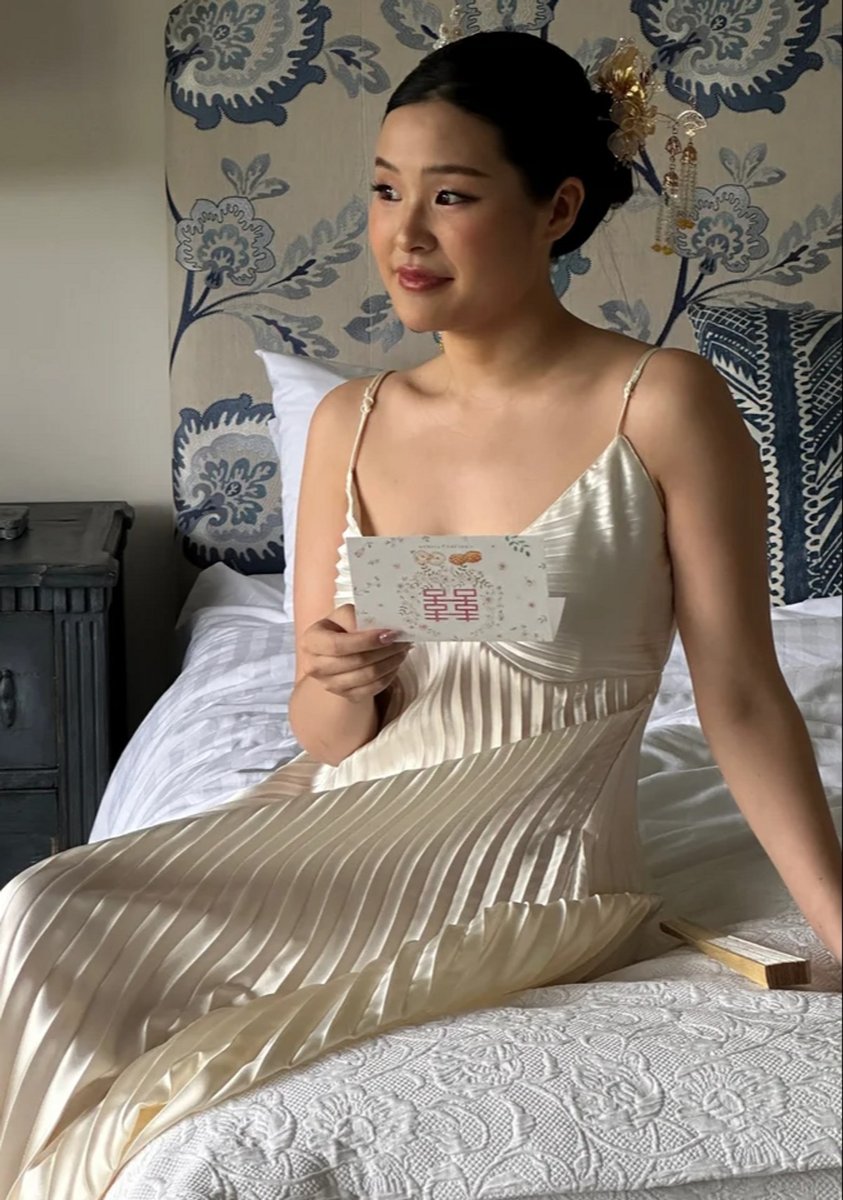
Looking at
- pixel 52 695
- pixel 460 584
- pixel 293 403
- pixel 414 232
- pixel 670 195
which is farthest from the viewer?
pixel 293 403

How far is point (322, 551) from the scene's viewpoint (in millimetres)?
1138

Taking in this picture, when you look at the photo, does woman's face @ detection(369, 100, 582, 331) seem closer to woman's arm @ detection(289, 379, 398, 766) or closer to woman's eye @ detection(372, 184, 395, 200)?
woman's eye @ detection(372, 184, 395, 200)

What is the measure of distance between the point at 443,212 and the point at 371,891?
0.41m

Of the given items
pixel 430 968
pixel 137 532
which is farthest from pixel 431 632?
pixel 137 532

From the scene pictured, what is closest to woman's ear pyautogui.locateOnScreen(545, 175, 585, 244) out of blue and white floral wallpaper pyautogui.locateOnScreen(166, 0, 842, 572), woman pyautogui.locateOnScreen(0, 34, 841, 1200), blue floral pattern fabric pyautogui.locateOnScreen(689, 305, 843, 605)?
woman pyautogui.locateOnScreen(0, 34, 841, 1200)

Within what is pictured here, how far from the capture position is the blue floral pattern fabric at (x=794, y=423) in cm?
156

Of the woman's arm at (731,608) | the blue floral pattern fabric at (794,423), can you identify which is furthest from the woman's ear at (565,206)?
the blue floral pattern fabric at (794,423)

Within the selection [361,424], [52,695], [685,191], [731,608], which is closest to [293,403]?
[52,695]

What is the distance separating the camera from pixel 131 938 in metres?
0.90

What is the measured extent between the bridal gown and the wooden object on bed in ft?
0.18

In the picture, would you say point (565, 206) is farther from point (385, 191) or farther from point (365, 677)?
point (365, 677)

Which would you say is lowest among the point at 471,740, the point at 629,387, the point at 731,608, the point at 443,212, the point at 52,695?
the point at 52,695

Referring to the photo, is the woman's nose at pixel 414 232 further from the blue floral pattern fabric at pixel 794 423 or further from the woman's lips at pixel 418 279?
the blue floral pattern fabric at pixel 794 423

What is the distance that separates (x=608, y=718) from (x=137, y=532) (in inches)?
46.3
